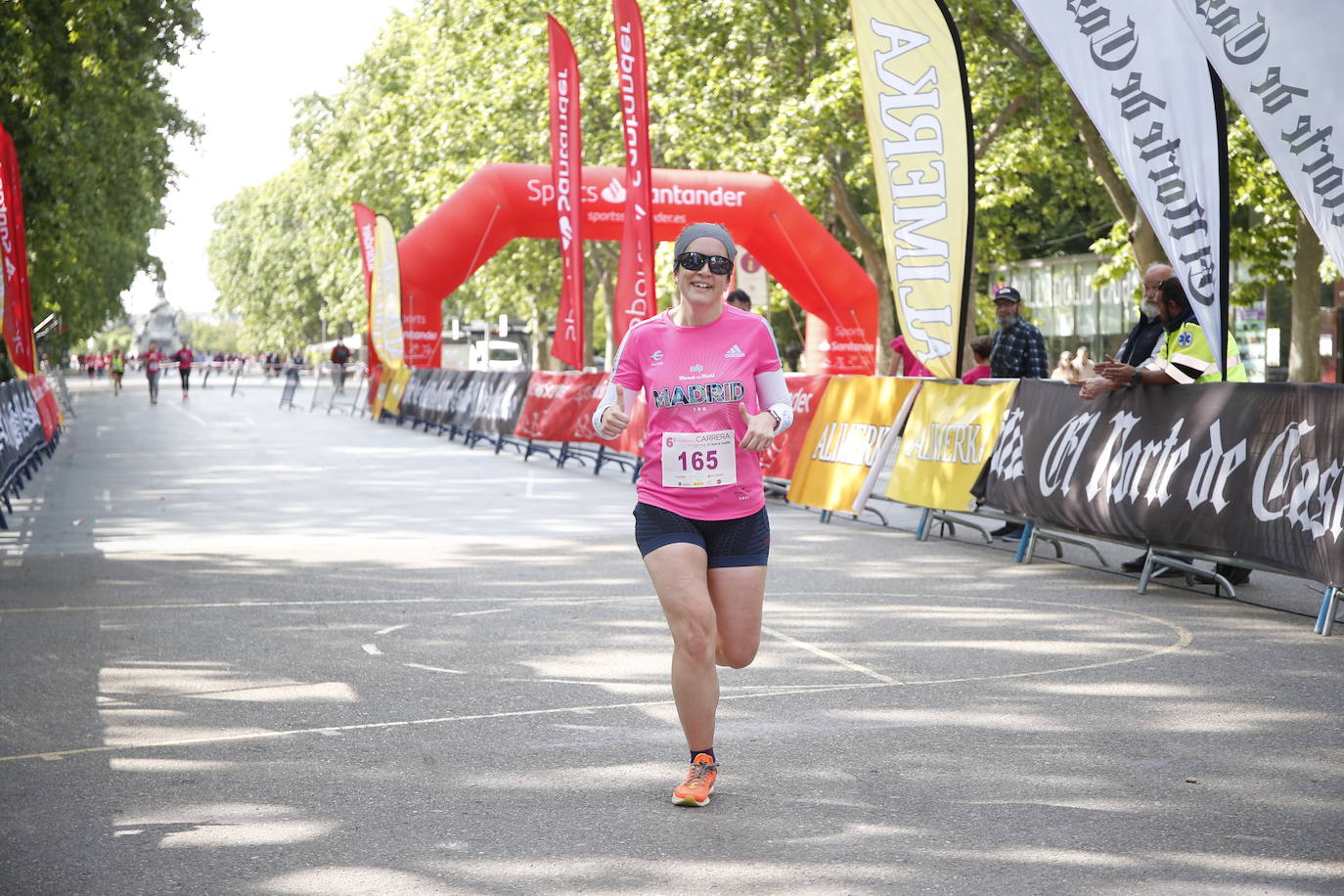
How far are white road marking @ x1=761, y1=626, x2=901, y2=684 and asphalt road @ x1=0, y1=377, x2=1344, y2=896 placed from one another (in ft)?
0.11

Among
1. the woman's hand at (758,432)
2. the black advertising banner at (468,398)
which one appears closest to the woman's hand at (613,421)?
the woman's hand at (758,432)

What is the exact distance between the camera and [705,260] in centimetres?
547

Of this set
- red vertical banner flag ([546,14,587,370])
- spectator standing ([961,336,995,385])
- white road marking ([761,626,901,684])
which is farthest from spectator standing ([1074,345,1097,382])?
white road marking ([761,626,901,684])

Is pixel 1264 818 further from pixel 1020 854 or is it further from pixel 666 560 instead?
pixel 666 560

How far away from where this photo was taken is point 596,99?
42.9 metres

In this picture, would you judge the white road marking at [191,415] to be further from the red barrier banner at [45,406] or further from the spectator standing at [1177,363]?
the spectator standing at [1177,363]

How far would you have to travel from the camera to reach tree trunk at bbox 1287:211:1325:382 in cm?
2566

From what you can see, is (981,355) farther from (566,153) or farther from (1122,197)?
(1122,197)

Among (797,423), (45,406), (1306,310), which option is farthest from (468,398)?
(797,423)

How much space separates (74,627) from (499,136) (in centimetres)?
3571

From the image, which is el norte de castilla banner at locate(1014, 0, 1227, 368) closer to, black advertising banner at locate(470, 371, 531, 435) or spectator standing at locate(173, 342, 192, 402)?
black advertising banner at locate(470, 371, 531, 435)

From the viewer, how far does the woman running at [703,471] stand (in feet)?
18.0

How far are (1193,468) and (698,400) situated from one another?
204 inches

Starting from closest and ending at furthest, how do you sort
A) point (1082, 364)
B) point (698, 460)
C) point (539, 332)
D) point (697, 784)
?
1. point (697, 784)
2. point (698, 460)
3. point (1082, 364)
4. point (539, 332)
